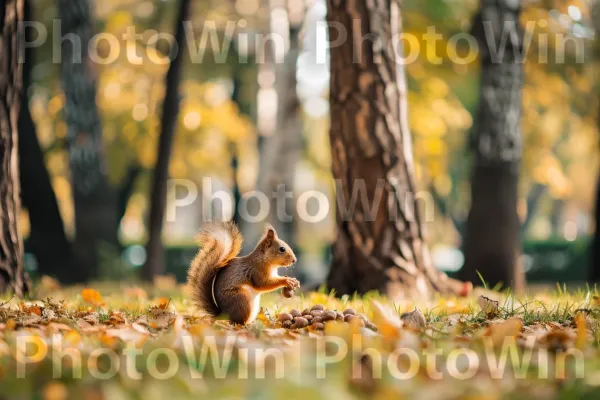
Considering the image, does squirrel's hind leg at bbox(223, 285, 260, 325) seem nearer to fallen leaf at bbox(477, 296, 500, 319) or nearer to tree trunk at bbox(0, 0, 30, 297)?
fallen leaf at bbox(477, 296, 500, 319)

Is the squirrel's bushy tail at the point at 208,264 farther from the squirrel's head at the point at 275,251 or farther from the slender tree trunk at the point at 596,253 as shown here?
the slender tree trunk at the point at 596,253

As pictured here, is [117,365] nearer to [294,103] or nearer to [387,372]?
[387,372]

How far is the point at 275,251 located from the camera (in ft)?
13.6

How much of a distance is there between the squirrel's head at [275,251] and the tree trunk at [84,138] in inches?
329

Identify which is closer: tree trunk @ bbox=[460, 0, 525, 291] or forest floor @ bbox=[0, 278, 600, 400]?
forest floor @ bbox=[0, 278, 600, 400]

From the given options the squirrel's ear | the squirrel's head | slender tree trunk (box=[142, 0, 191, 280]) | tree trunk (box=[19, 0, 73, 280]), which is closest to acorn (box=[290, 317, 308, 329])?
the squirrel's head

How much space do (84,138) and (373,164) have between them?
7.09 meters

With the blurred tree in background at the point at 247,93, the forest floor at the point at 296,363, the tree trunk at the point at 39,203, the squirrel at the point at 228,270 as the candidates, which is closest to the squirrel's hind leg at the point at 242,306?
the squirrel at the point at 228,270

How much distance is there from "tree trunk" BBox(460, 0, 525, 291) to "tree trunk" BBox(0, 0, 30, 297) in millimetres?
5625

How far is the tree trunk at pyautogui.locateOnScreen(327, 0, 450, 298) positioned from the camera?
6336 millimetres

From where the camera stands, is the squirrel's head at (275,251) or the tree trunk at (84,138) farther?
the tree trunk at (84,138)

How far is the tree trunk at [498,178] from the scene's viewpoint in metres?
9.42

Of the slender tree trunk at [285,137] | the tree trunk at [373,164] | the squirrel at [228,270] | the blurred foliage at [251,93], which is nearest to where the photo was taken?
the squirrel at [228,270]

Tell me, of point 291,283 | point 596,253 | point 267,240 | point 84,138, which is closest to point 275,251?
point 267,240
